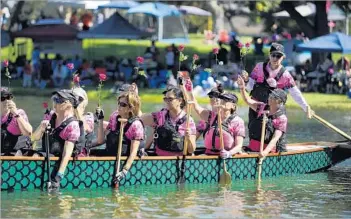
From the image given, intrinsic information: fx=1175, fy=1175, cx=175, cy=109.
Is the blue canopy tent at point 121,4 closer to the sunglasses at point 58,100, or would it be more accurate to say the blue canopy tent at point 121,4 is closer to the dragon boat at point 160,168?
the dragon boat at point 160,168

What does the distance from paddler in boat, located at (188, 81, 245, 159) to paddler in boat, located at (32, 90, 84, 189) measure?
2.07 meters

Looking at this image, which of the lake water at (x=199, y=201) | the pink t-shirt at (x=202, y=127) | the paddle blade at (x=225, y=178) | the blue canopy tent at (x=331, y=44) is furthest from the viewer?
the blue canopy tent at (x=331, y=44)

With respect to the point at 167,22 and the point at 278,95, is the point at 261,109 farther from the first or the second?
the point at 167,22

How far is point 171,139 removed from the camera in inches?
655

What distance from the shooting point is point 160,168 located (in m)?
16.4

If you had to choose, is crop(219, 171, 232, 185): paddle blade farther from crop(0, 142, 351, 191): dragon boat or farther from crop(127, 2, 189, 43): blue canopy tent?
crop(127, 2, 189, 43): blue canopy tent

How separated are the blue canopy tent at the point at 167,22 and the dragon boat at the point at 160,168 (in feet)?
67.6

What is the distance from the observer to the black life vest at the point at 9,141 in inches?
627

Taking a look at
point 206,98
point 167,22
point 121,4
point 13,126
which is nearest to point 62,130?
point 13,126

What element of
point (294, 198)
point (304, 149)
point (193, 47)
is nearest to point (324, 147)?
point (304, 149)

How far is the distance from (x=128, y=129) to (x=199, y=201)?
1365 mm

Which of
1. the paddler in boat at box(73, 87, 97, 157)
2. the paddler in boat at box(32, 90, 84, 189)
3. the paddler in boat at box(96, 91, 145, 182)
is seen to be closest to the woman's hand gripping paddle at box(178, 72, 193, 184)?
the paddler in boat at box(96, 91, 145, 182)

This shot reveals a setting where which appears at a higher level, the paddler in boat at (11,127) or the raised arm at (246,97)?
the raised arm at (246,97)

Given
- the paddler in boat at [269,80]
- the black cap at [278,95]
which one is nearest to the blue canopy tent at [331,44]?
the paddler in boat at [269,80]
